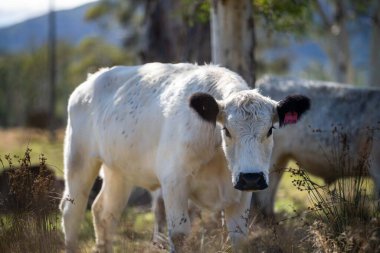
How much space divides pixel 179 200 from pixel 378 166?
173 inches

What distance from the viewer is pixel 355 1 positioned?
28.0 m

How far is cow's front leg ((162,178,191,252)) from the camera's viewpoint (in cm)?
718

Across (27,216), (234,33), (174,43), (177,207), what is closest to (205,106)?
(177,207)

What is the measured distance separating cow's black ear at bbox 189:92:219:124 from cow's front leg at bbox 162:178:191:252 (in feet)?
2.55

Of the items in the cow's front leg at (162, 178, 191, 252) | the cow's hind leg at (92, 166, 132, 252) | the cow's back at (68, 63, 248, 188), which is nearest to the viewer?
the cow's front leg at (162, 178, 191, 252)

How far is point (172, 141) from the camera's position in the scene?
24.1ft

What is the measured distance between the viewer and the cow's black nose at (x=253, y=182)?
6242 millimetres

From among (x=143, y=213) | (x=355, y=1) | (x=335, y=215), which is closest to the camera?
(x=335, y=215)

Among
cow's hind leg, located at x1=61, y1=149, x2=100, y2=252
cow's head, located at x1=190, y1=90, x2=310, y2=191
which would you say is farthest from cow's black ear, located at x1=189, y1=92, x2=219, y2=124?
cow's hind leg, located at x1=61, y1=149, x2=100, y2=252

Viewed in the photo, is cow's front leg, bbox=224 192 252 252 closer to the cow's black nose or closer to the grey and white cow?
the cow's black nose

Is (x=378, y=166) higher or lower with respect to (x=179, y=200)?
lower

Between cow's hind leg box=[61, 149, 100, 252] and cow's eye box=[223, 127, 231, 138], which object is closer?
cow's eye box=[223, 127, 231, 138]

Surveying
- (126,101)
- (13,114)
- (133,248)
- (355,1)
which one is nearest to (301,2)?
(126,101)

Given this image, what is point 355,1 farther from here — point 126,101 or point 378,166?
point 126,101
